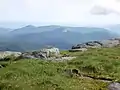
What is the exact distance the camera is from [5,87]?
1163 inches

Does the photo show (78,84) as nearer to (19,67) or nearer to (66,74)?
(66,74)

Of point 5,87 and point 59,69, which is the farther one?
point 59,69

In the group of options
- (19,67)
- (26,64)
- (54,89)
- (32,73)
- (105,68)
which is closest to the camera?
(54,89)

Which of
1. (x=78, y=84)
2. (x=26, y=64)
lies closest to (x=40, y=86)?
(x=78, y=84)

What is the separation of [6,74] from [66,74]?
22.4 feet

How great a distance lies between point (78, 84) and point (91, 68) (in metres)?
10.2

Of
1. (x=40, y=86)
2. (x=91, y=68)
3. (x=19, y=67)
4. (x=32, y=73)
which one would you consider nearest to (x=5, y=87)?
(x=40, y=86)

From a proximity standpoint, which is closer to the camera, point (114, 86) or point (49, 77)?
point (114, 86)

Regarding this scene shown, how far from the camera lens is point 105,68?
1711 inches

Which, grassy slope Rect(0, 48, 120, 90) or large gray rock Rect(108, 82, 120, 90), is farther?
large gray rock Rect(108, 82, 120, 90)

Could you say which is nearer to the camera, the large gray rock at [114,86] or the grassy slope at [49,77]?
the grassy slope at [49,77]

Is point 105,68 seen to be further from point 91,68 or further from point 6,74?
point 6,74

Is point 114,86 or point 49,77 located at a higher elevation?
point 49,77

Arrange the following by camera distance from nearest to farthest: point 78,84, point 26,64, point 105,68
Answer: point 78,84 < point 26,64 < point 105,68
